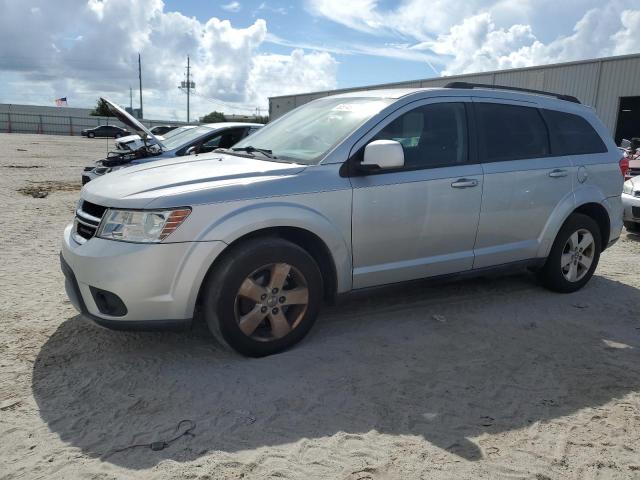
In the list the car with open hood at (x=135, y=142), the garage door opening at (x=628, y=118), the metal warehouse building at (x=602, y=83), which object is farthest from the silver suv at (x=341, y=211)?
the garage door opening at (x=628, y=118)

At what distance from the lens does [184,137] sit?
922 centimetres

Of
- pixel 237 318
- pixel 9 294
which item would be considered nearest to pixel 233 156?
pixel 237 318

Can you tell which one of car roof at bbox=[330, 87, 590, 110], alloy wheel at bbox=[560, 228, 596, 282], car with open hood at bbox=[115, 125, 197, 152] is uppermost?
car roof at bbox=[330, 87, 590, 110]

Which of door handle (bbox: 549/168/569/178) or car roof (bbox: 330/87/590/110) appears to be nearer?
car roof (bbox: 330/87/590/110)

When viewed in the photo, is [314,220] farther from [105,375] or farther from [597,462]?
[597,462]

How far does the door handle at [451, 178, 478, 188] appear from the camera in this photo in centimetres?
428

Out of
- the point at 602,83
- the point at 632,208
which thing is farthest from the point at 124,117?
the point at 602,83

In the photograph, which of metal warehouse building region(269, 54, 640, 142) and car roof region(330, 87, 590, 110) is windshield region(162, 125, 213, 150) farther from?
metal warehouse building region(269, 54, 640, 142)

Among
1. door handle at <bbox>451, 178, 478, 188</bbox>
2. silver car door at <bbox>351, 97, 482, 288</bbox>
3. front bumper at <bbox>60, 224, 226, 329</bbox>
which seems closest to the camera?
front bumper at <bbox>60, 224, 226, 329</bbox>

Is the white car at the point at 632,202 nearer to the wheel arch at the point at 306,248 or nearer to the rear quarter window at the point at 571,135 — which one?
the rear quarter window at the point at 571,135

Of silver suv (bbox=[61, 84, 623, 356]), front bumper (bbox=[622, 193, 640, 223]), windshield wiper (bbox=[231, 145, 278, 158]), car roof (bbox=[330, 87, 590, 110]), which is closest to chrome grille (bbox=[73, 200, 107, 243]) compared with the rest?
silver suv (bbox=[61, 84, 623, 356])

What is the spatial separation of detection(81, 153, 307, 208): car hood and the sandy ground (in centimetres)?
109

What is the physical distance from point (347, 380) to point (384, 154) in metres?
1.52

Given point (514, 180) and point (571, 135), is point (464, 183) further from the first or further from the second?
point (571, 135)
